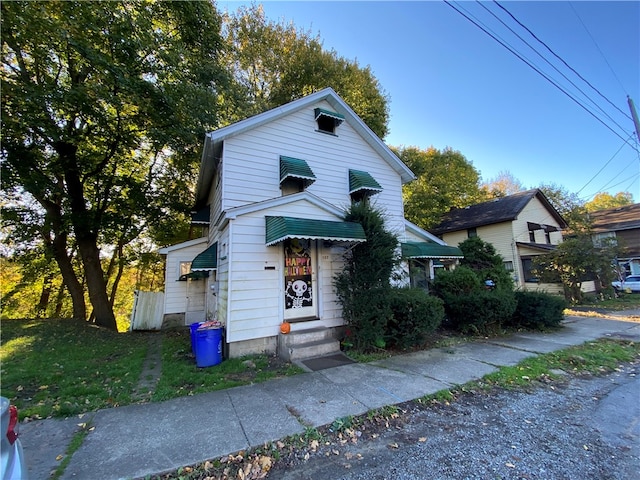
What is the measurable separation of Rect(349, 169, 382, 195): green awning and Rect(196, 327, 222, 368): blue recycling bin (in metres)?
6.19

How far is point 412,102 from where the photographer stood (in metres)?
11.3

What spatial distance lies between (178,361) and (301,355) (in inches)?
119

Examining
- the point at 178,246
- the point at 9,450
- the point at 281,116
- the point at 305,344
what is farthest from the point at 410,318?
the point at 178,246

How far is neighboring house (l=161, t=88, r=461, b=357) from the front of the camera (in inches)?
255

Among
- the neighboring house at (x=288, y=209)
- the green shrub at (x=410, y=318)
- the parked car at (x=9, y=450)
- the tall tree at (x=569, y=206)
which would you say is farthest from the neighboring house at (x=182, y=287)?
the tall tree at (x=569, y=206)

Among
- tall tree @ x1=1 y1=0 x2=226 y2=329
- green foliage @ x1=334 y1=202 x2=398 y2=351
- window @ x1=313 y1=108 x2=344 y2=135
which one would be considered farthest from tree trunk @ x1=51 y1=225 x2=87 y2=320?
green foliage @ x1=334 y1=202 x2=398 y2=351

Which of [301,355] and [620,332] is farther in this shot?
[620,332]

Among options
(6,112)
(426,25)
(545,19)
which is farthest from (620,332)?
(6,112)

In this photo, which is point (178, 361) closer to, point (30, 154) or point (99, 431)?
point (99, 431)

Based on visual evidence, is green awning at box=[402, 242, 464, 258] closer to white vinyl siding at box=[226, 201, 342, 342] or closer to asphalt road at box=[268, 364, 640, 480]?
white vinyl siding at box=[226, 201, 342, 342]

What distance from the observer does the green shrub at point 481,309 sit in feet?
26.7

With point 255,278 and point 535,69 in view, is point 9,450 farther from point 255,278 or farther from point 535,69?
point 535,69

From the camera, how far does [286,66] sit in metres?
17.2

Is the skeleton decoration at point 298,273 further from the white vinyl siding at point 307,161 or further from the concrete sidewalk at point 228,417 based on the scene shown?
the concrete sidewalk at point 228,417
